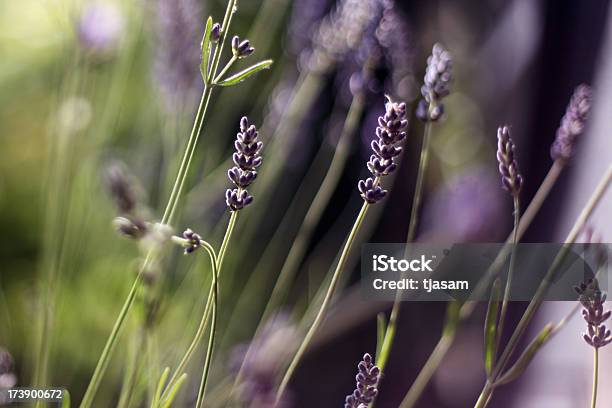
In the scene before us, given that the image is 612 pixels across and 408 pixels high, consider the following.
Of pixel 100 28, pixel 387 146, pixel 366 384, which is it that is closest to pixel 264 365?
pixel 366 384

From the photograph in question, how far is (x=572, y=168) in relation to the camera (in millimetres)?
723

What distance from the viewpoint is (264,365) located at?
49 centimetres

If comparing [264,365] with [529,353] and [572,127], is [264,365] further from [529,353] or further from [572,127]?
[572,127]

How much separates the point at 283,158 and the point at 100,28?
25 cm

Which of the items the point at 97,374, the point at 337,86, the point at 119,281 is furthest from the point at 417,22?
the point at 97,374

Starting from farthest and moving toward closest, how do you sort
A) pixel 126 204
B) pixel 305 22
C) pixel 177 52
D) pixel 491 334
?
pixel 305 22, pixel 177 52, pixel 491 334, pixel 126 204

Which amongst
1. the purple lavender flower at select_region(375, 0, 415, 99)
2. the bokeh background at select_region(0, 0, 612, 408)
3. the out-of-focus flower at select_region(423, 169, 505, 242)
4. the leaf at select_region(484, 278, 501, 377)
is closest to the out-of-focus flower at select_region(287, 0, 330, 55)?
the bokeh background at select_region(0, 0, 612, 408)

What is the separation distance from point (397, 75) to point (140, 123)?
40 centimetres

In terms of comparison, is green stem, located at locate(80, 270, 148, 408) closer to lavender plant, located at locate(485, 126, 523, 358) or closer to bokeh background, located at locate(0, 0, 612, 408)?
bokeh background, located at locate(0, 0, 612, 408)

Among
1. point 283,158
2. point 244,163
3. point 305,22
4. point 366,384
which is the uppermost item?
point 305,22

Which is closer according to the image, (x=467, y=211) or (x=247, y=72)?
(x=247, y=72)

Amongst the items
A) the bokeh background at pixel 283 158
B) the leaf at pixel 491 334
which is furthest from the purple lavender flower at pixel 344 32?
the leaf at pixel 491 334

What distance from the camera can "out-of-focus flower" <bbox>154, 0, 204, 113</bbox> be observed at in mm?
528

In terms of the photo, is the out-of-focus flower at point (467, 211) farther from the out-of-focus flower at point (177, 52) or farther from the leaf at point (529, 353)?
the out-of-focus flower at point (177, 52)
